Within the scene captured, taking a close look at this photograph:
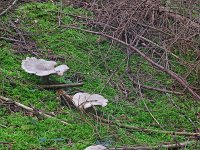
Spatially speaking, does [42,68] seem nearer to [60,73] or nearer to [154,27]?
[60,73]

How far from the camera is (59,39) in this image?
4.29 m

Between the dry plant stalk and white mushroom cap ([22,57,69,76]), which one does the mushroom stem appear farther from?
the dry plant stalk

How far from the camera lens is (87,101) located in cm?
290

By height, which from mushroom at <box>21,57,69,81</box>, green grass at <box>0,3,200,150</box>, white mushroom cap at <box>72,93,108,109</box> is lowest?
green grass at <box>0,3,200,150</box>

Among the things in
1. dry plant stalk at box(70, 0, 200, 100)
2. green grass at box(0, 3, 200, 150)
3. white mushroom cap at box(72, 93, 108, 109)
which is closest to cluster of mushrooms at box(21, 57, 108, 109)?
white mushroom cap at box(72, 93, 108, 109)

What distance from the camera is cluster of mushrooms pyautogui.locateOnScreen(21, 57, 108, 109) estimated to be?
2918mm

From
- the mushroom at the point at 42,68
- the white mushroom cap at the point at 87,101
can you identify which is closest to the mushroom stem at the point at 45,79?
the mushroom at the point at 42,68

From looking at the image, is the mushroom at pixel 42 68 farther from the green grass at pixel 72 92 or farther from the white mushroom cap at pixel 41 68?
the green grass at pixel 72 92

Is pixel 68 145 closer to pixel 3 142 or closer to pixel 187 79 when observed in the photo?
pixel 3 142

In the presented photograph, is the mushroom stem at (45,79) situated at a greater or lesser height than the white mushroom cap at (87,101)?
lesser

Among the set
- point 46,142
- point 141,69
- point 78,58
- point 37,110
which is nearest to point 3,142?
point 46,142

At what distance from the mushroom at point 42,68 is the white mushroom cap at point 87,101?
318 mm

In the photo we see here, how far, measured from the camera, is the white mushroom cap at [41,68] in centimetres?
322

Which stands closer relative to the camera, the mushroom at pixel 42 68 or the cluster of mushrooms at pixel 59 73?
the cluster of mushrooms at pixel 59 73
